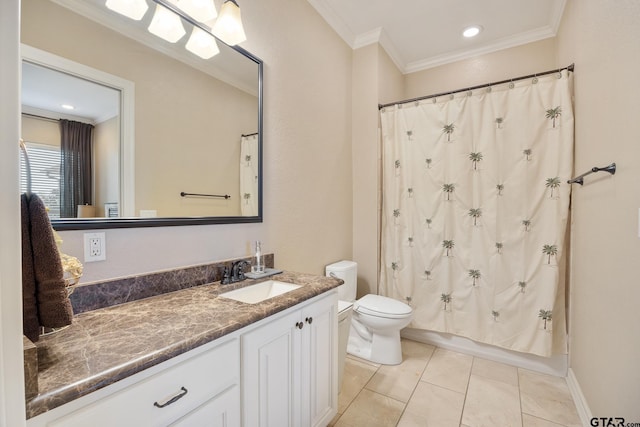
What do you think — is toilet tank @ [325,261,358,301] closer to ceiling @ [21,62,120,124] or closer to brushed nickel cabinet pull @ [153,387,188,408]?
brushed nickel cabinet pull @ [153,387,188,408]

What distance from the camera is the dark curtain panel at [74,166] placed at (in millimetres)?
991

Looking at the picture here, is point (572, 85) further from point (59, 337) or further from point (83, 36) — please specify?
point (59, 337)

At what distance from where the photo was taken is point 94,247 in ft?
3.49

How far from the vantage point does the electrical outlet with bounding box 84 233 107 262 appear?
1.05 m

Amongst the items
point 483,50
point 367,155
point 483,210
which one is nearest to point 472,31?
point 483,50

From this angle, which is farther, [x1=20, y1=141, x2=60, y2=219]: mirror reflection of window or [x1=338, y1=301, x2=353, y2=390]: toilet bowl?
[x1=338, y1=301, x2=353, y2=390]: toilet bowl

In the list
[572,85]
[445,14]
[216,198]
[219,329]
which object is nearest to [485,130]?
[572,85]

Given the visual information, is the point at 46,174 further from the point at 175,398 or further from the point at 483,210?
the point at 483,210

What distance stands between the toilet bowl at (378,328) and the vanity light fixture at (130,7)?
2.11 metres

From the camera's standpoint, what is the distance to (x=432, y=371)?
6.98ft

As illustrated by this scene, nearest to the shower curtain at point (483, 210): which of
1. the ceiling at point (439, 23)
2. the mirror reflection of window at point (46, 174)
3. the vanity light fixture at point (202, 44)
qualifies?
the ceiling at point (439, 23)

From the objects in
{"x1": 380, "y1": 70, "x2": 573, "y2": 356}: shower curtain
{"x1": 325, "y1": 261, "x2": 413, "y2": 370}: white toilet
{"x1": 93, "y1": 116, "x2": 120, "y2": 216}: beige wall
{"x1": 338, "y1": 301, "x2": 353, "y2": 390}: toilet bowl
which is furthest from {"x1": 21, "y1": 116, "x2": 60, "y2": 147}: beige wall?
{"x1": 380, "y1": 70, "x2": 573, "y2": 356}: shower curtain

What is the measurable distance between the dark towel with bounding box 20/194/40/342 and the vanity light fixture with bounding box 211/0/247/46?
113 centimetres

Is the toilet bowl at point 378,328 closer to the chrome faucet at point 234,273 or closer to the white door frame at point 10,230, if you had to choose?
the chrome faucet at point 234,273
